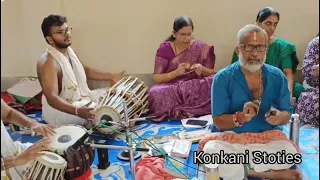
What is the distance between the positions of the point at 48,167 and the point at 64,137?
22 cm

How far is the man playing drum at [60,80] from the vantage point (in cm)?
282

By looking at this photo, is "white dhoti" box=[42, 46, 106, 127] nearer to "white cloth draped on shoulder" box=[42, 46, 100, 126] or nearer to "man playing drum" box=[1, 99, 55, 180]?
"white cloth draped on shoulder" box=[42, 46, 100, 126]

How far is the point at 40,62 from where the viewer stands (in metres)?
2.90

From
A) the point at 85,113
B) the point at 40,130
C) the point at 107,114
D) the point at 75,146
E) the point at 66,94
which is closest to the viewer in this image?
the point at 40,130

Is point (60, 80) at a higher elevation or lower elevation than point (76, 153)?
higher

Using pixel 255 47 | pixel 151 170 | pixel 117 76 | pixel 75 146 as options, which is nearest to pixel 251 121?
pixel 255 47

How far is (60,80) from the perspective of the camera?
9.71ft

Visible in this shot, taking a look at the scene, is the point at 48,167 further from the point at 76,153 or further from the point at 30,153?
the point at 30,153

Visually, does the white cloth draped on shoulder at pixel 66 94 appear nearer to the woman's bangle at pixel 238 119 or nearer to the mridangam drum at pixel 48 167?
the mridangam drum at pixel 48 167

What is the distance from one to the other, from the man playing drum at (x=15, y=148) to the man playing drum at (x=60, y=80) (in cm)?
103

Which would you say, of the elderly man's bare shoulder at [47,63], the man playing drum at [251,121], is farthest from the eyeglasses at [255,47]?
the elderly man's bare shoulder at [47,63]

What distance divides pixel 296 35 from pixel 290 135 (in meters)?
1.98

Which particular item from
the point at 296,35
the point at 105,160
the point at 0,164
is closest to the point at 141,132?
the point at 105,160

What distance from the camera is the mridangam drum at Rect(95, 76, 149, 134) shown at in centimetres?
310
